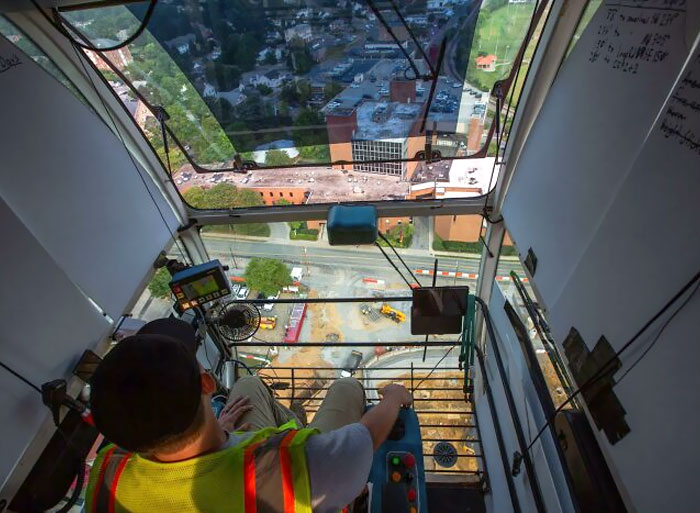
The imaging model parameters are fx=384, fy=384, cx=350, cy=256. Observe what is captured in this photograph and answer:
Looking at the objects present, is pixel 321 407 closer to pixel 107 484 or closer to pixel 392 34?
pixel 107 484

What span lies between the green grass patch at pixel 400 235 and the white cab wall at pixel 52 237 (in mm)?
1707

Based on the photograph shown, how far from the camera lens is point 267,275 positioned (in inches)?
127

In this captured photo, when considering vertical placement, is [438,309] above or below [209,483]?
below

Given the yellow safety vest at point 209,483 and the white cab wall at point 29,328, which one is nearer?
the yellow safety vest at point 209,483

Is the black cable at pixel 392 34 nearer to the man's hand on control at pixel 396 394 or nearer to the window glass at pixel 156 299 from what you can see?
the man's hand on control at pixel 396 394

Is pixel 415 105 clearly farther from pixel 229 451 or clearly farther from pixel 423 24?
pixel 229 451

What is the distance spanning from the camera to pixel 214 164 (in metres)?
2.72

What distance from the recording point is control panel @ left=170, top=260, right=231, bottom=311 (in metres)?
2.35

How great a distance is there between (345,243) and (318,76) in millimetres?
1025

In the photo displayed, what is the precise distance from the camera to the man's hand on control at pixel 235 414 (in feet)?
5.34

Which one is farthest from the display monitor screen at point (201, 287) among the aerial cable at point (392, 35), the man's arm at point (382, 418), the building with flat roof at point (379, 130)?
the aerial cable at point (392, 35)

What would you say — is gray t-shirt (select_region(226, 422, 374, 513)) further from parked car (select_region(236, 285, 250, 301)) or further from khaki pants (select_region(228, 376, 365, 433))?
parked car (select_region(236, 285, 250, 301))

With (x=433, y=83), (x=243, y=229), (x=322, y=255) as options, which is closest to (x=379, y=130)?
(x=433, y=83)

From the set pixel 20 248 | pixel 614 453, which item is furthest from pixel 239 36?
pixel 614 453
